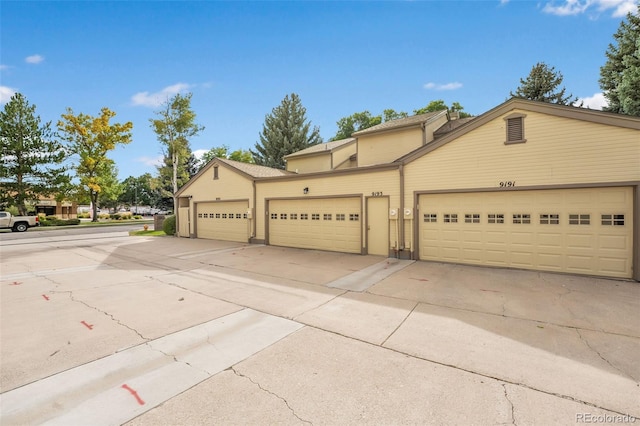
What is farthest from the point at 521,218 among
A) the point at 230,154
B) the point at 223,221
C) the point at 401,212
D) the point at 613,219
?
the point at 230,154

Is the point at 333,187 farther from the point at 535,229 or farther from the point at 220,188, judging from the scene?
the point at 220,188

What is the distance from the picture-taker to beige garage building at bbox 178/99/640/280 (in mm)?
7516

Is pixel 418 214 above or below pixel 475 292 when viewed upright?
above

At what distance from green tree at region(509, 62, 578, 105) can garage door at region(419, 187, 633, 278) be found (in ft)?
69.3

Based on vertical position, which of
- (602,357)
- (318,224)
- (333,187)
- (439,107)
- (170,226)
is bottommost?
(602,357)

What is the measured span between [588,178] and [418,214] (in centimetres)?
472

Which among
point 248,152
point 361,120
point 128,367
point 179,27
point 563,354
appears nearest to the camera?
point 128,367

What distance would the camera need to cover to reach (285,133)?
35531 millimetres

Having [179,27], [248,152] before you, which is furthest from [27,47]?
[248,152]

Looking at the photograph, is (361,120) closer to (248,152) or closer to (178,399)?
(248,152)

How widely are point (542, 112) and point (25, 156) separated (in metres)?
43.1

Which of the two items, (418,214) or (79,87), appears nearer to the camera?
(418,214)

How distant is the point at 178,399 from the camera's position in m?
2.78

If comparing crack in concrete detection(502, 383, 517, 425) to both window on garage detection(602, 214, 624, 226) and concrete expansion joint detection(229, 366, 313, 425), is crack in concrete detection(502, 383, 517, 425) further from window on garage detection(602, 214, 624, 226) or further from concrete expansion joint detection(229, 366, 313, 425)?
window on garage detection(602, 214, 624, 226)
